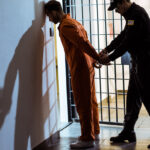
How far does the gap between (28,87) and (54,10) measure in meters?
0.79

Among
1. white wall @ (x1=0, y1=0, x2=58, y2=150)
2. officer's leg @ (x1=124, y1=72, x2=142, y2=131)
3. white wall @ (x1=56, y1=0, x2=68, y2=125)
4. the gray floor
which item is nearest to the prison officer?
officer's leg @ (x1=124, y1=72, x2=142, y2=131)

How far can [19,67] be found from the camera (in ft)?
10.4

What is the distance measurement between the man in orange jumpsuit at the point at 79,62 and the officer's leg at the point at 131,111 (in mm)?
331

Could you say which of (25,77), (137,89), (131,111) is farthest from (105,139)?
(25,77)

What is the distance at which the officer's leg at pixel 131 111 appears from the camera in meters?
3.63

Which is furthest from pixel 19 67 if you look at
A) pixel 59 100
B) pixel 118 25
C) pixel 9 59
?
pixel 118 25

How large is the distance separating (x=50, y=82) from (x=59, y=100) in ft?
2.60

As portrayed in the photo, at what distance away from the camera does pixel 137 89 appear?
3.58 m

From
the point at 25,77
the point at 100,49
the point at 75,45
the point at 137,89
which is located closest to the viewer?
the point at 25,77

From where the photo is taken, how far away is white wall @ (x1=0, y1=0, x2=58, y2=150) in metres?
2.97

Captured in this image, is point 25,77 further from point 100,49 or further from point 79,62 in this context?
point 100,49

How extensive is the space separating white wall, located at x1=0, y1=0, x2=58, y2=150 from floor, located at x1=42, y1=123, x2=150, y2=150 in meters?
0.18

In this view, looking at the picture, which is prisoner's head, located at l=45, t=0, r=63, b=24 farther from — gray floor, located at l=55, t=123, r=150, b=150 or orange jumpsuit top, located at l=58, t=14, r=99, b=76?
gray floor, located at l=55, t=123, r=150, b=150

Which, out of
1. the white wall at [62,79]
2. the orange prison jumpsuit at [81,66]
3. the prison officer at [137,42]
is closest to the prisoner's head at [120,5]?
the prison officer at [137,42]
